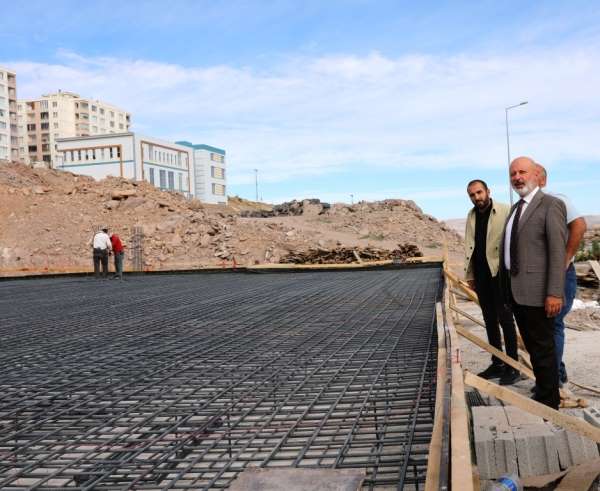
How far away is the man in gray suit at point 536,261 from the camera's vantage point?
309 cm

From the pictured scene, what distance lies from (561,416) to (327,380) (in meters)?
1.34

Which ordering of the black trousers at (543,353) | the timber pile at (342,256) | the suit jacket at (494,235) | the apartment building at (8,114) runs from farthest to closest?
the apartment building at (8,114), the timber pile at (342,256), the suit jacket at (494,235), the black trousers at (543,353)

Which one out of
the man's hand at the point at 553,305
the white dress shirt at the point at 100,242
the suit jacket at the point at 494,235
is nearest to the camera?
the man's hand at the point at 553,305

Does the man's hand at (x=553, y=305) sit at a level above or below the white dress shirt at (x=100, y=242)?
below

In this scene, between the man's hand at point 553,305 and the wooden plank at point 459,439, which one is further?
the man's hand at point 553,305

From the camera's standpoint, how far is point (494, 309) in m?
4.22

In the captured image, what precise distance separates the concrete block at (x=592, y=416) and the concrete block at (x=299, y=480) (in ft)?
6.19

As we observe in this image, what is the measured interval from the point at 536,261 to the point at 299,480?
1.92 metres

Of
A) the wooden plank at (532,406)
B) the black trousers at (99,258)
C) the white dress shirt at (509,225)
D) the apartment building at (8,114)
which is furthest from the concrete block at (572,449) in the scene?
the apartment building at (8,114)

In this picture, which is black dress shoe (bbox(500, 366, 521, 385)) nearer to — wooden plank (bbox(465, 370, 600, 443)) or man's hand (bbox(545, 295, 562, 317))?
man's hand (bbox(545, 295, 562, 317))

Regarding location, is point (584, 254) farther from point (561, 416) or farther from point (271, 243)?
point (561, 416)

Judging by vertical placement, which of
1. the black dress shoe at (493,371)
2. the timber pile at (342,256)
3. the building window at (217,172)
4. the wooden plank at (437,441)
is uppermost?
the building window at (217,172)

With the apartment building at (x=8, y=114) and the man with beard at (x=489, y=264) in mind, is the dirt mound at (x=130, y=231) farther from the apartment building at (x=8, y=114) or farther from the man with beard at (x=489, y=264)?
the apartment building at (x=8, y=114)

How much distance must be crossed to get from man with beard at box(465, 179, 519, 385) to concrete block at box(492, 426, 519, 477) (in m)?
1.15
